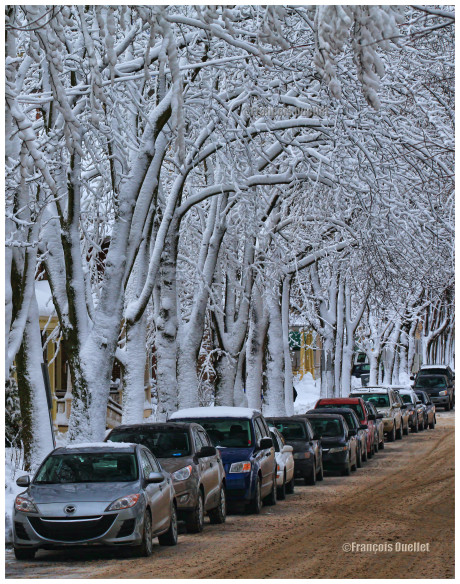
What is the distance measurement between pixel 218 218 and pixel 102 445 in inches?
453

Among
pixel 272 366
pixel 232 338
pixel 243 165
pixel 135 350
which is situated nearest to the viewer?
pixel 135 350

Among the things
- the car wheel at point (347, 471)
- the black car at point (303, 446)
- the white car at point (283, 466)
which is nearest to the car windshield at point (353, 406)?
the car wheel at point (347, 471)

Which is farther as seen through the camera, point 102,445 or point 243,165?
point 243,165

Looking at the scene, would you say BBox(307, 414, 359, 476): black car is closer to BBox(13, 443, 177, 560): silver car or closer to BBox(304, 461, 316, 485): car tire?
BBox(304, 461, 316, 485): car tire

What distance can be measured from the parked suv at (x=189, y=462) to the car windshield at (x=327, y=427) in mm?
10180

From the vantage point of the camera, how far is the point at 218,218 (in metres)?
25.5

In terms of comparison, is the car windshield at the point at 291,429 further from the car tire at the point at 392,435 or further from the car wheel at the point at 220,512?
the car tire at the point at 392,435

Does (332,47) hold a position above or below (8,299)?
above

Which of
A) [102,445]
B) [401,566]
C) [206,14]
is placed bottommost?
[401,566]

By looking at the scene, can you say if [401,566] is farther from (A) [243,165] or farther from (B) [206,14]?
(A) [243,165]

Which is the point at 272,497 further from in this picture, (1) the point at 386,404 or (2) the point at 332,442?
(1) the point at 386,404

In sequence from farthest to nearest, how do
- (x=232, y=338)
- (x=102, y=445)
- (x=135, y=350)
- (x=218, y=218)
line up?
(x=232, y=338), (x=218, y=218), (x=135, y=350), (x=102, y=445)

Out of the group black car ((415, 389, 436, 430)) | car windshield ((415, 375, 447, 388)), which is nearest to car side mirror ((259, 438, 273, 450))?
black car ((415, 389, 436, 430))

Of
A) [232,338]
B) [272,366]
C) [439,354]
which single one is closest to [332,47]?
[232,338]
